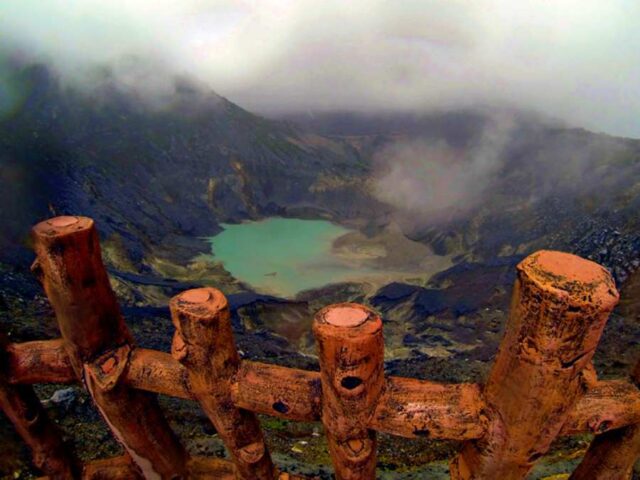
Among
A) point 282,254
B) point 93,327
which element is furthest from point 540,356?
point 282,254

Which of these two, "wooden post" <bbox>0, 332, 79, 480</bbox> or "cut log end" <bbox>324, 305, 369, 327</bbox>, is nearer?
"cut log end" <bbox>324, 305, 369, 327</bbox>

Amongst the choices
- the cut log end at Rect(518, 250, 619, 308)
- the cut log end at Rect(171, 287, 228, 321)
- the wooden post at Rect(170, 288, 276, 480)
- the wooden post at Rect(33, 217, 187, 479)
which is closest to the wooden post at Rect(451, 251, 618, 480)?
the cut log end at Rect(518, 250, 619, 308)

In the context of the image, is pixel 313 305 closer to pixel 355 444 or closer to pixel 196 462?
pixel 196 462

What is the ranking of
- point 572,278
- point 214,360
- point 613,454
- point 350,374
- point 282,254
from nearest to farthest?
point 572,278 → point 350,374 → point 214,360 → point 613,454 → point 282,254

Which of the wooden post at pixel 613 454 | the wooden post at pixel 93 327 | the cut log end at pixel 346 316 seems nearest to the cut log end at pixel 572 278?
the cut log end at pixel 346 316

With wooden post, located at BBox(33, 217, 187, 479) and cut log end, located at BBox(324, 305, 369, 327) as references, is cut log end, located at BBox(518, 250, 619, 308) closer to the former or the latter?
cut log end, located at BBox(324, 305, 369, 327)

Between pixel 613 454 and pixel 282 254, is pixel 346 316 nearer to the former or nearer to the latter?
pixel 613 454
